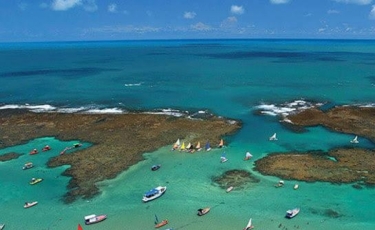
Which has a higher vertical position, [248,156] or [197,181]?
[248,156]

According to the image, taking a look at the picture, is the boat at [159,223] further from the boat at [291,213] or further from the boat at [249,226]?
the boat at [291,213]

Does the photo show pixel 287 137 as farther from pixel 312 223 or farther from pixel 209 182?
pixel 312 223

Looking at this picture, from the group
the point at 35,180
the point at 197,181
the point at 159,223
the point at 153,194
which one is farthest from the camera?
the point at 35,180

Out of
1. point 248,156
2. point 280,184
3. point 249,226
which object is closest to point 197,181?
point 248,156

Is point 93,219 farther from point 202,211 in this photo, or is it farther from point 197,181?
point 197,181

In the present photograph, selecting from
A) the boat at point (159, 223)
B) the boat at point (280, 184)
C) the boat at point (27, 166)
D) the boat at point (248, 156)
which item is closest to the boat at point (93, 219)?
the boat at point (159, 223)

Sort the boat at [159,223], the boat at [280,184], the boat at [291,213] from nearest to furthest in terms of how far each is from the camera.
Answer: the boat at [159,223]
the boat at [291,213]
the boat at [280,184]

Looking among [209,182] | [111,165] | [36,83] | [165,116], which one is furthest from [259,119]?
[36,83]

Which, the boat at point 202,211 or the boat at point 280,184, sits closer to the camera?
→ the boat at point 202,211
